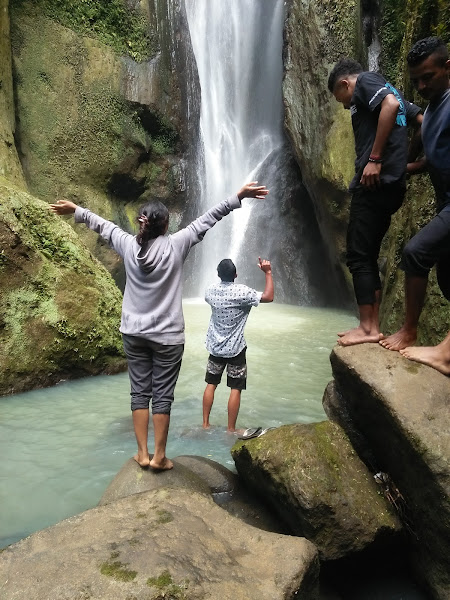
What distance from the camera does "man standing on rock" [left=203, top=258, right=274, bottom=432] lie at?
4.26 meters

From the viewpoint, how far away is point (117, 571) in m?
1.84

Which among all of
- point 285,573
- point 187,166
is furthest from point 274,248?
point 285,573

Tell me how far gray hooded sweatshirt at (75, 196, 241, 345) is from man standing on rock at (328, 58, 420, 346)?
89 cm

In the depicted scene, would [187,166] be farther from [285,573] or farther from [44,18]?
[285,573]

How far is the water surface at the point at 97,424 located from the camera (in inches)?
128

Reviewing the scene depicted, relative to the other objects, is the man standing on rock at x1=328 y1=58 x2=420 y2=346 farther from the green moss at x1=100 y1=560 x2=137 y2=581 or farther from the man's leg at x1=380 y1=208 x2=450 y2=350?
the green moss at x1=100 y1=560 x2=137 y2=581

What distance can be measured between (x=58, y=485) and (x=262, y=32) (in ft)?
71.3

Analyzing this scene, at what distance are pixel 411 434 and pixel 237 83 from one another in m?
20.8

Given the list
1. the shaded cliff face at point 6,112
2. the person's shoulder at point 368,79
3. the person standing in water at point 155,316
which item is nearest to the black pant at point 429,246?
the person's shoulder at point 368,79

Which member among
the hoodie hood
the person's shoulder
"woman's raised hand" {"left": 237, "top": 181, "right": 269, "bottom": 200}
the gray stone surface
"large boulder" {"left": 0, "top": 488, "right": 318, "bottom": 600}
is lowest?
the gray stone surface

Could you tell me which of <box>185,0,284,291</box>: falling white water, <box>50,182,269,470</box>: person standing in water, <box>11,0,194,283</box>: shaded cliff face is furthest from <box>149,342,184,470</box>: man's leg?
<box>185,0,284,291</box>: falling white water

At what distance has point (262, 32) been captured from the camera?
20.6m

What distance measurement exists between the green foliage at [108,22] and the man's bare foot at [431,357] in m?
13.8

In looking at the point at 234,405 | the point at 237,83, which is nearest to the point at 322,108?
the point at 237,83
